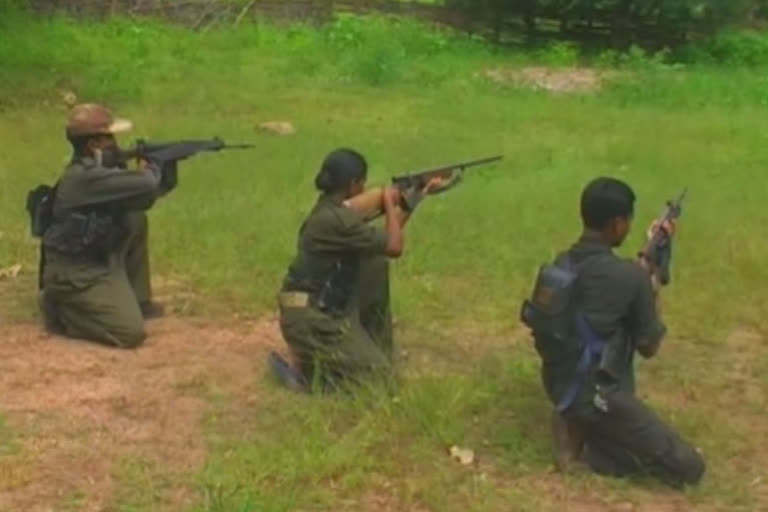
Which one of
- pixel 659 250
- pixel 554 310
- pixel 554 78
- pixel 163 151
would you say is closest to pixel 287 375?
pixel 554 310

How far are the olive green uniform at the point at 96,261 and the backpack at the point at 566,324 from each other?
8.57 feet

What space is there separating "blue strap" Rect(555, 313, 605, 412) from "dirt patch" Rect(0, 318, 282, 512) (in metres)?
1.54

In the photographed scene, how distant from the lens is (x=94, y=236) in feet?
26.5

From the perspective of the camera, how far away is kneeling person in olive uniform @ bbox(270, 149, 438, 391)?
23.4 ft

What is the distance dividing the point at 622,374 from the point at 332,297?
1600mm

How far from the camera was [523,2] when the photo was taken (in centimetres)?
2619

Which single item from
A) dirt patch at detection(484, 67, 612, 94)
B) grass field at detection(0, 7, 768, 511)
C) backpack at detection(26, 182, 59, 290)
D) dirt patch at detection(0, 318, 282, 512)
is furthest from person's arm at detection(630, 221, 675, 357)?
dirt patch at detection(484, 67, 612, 94)

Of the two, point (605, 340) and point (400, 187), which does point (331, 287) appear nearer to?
point (400, 187)

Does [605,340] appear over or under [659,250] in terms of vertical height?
under

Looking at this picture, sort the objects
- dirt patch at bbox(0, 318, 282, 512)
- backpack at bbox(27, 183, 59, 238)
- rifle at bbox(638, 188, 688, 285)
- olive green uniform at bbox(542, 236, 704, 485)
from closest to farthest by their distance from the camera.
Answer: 1. dirt patch at bbox(0, 318, 282, 512)
2. olive green uniform at bbox(542, 236, 704, 485)
3. rifle at bbox(638, 188, 688, 285)
4. backpack at bbox(27, 183, 59, 238)

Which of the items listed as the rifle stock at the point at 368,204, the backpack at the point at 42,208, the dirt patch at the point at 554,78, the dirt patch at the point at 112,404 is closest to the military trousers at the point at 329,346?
the dirt patch at the point at 112,404

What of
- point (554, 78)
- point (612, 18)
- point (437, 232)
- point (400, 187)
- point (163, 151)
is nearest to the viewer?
point (400, 187)

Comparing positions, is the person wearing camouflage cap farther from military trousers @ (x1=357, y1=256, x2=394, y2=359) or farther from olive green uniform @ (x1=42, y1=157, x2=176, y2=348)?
military trousers @ (x1=357, y1=256, x2=394, y2=359)

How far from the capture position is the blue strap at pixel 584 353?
6.21 metres
